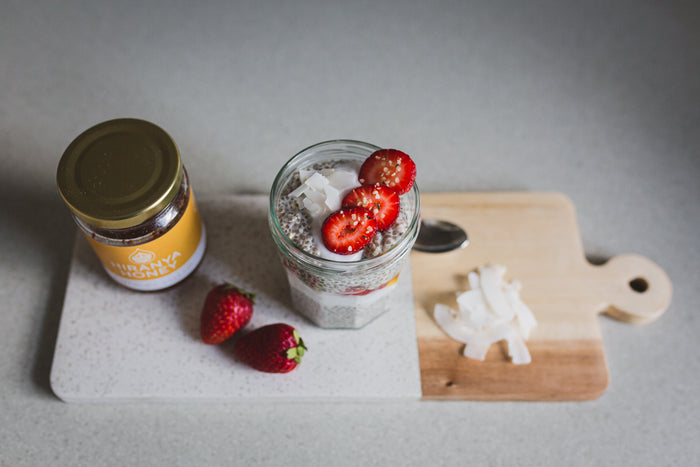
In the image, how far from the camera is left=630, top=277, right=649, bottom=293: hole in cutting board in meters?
1.10

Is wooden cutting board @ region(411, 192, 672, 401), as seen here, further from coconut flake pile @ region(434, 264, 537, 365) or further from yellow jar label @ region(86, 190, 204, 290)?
yellow jar label @ region(86, 190, 204, 290)

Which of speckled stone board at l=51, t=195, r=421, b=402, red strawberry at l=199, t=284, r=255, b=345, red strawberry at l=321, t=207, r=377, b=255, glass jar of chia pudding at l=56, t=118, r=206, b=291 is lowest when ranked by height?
speckled stone board at l=51, t=195, r=421, b=402

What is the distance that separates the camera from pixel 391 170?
81 cm

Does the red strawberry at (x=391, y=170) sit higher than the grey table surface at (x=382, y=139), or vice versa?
the red strawberry at (x=391, y=170)

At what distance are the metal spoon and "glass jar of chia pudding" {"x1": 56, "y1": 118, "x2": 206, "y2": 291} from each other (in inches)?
16.5

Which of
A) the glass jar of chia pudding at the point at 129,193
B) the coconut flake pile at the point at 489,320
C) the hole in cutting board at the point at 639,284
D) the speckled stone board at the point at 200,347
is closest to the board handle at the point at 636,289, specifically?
the hole in cutting board at the point at 639,284

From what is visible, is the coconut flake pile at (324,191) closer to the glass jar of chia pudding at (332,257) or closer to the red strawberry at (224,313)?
the glass jar of chia pudding at (332,257)

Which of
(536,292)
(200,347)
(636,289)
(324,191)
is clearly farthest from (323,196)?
(636,289)

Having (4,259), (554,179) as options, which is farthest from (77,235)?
(554,179)

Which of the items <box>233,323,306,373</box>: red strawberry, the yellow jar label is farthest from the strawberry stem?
the yellow jar label

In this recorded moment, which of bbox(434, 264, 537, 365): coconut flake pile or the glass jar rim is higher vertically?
the glass jar rim

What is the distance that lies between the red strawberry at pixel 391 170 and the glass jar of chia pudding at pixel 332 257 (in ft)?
0.13

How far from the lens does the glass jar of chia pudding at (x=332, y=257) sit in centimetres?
80

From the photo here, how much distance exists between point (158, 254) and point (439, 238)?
1.64ft
